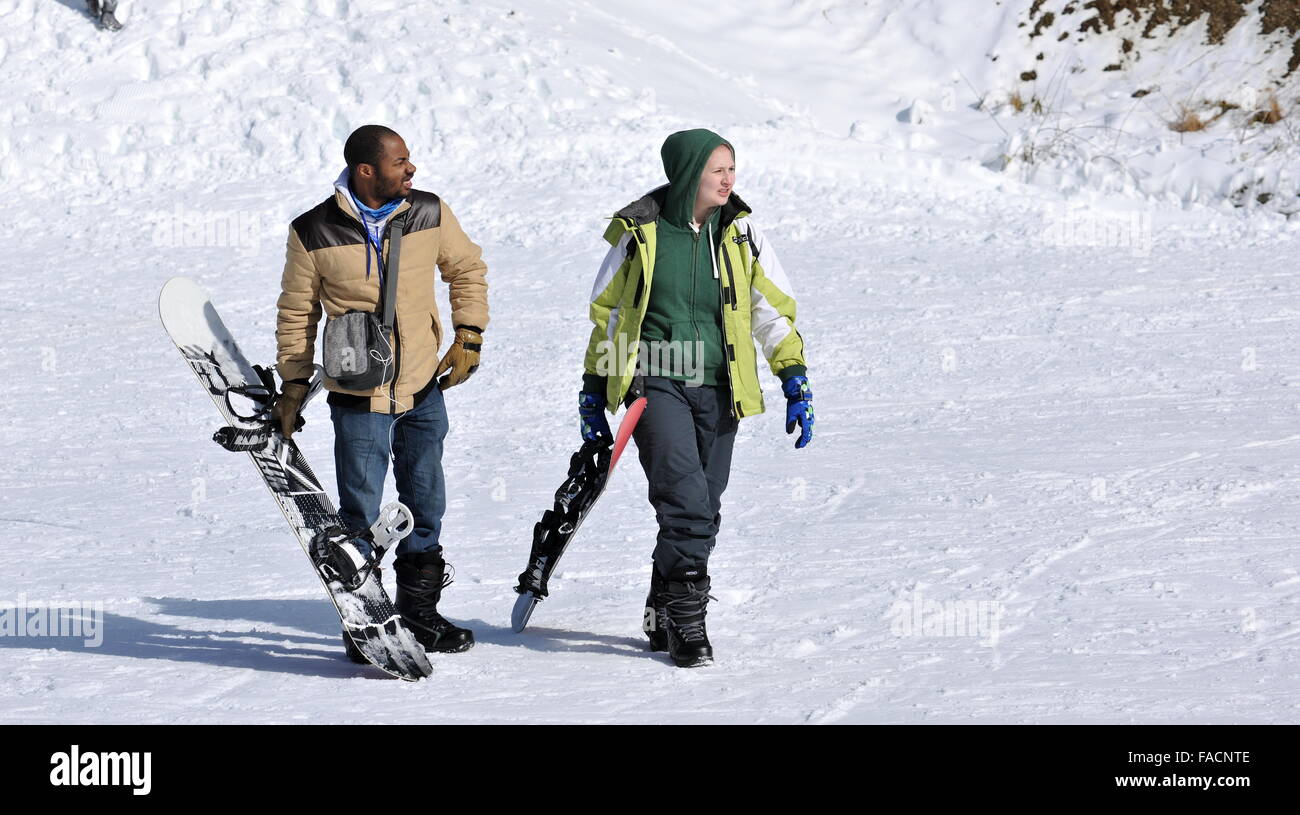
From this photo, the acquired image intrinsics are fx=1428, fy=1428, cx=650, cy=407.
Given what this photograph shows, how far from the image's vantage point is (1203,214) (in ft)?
39.6

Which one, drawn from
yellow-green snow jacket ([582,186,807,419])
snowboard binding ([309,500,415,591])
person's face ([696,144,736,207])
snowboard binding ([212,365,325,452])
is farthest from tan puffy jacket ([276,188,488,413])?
person's face ([696,144,736,207])

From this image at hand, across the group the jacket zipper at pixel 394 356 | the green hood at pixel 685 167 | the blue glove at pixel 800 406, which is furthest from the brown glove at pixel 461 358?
the blue glove at pixel 800 406

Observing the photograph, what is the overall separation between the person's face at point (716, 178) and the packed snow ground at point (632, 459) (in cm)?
155

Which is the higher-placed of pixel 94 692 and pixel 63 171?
pixel 63 171

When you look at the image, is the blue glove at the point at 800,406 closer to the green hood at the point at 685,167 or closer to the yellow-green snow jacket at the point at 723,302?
the yellow-green snow jacket at the point at 723,302

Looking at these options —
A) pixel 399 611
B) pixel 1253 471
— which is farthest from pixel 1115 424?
pixel 399 611

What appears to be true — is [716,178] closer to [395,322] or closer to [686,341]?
[686,341]

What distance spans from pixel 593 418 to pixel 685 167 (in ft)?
2.96

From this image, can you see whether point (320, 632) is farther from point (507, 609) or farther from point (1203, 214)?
point (1203, 214)

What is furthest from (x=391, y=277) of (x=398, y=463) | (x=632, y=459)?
(x=632, y=459)

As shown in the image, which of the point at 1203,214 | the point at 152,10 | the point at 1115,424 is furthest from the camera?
the point at 152,10

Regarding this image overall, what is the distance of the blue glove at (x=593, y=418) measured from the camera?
482 centimetres

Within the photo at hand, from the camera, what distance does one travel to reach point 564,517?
16.9 feet

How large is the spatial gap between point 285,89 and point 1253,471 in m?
10.2
